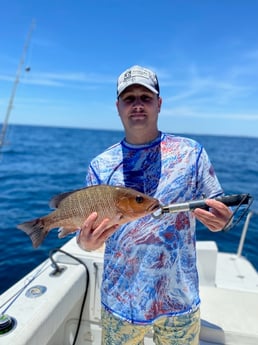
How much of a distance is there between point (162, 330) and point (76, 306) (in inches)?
50.8

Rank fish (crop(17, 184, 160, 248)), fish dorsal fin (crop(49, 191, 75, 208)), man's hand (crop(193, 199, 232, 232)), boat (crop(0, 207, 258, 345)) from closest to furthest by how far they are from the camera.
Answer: man's hand (crop(193, 199, 232, 232))
fish (crop(17, 184, 160, 248))
fish dorsal fin (crop(49, 191, 75, 208))
boat (crop(0, 207, 258, 345))

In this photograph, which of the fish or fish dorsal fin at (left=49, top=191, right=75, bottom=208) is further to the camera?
fish dorsal fin at (left=49, top=191, right=75, bottom=208)

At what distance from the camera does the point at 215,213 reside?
1507 mm

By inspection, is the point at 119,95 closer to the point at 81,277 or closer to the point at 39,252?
the point at 81,277

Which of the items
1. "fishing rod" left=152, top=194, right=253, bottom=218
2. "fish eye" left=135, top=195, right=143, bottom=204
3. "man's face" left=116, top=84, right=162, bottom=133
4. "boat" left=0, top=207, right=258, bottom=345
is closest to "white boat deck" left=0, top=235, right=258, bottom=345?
"boat" left=0, top=207, right=258, bottom=345

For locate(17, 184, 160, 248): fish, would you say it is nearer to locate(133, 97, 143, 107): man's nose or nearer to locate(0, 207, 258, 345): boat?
locate(133, 97, 143, 107): man's nose

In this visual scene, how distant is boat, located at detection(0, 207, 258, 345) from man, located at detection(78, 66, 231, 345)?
543 mm

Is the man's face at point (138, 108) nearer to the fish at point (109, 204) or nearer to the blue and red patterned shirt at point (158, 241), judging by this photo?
the blue and red patterned shirt at point (158, 241)

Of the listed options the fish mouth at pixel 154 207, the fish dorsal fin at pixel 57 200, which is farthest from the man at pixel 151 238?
the fish dorsal fin at pixel 57 200

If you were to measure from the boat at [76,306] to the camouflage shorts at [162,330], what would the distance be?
554 mm

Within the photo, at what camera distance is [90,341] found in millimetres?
2830

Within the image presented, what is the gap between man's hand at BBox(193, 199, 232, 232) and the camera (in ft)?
4.85

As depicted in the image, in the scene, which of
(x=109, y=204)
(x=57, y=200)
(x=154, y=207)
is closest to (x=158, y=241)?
(x=154, y=207)

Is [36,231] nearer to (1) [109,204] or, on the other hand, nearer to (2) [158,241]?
(1) [109,204]
